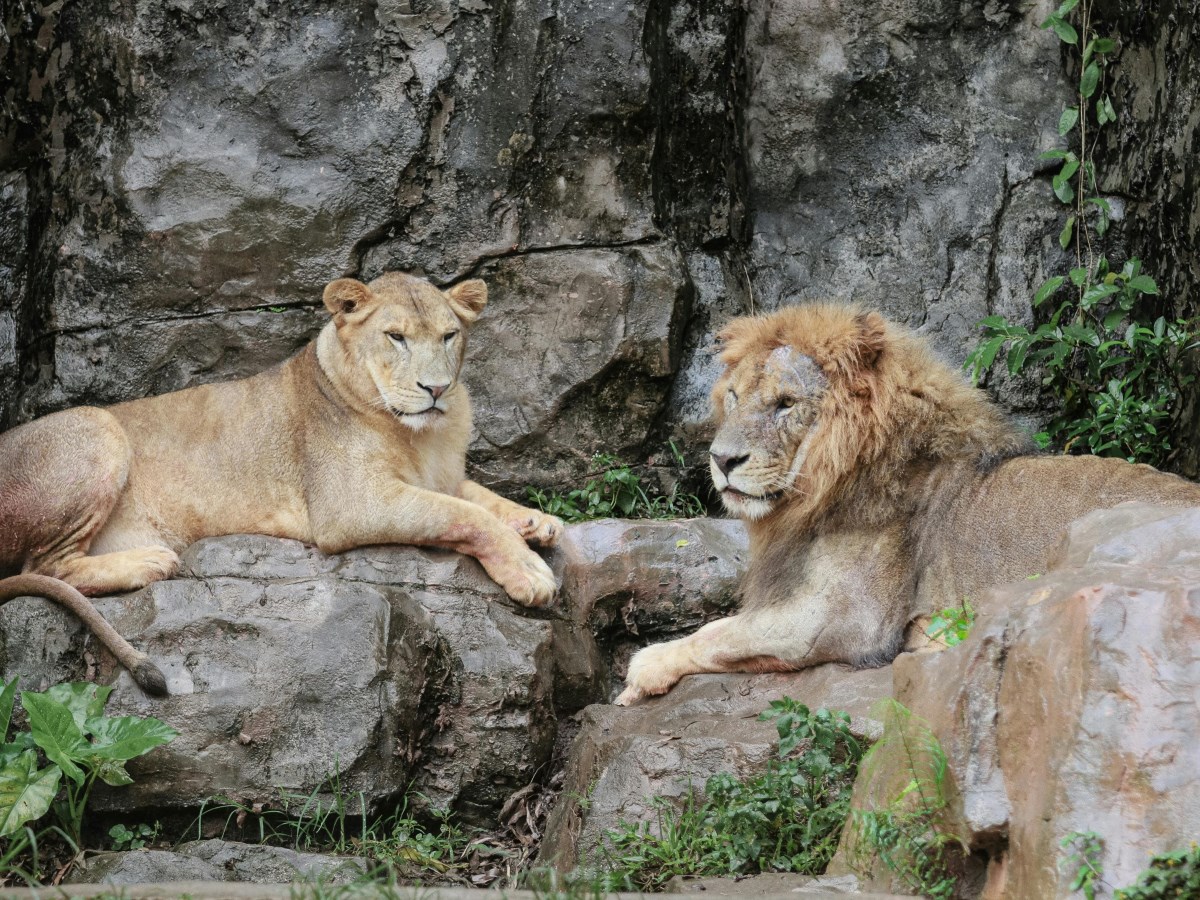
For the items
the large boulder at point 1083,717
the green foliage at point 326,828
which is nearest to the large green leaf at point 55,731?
the green foliage at point 326,828

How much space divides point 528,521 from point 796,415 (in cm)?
163

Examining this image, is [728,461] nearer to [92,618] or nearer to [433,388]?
[433,388]

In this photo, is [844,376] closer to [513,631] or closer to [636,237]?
[513,631]

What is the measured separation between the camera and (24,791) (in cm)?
571

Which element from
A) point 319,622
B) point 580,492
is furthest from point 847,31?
point 319,622

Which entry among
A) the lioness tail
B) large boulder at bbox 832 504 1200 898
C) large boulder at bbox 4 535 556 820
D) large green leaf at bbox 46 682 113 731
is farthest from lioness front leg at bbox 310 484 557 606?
large boulder at bbox 832 504 1200 898

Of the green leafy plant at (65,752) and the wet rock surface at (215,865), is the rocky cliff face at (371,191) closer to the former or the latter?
the green leafy plant at (65,752)

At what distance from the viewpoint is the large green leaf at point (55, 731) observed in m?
5.77

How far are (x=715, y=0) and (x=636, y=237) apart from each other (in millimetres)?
1669

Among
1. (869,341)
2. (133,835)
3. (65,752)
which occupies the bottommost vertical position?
(133,835)

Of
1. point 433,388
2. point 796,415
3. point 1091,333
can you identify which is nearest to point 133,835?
point 433,388

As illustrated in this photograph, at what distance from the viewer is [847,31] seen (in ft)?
29.8

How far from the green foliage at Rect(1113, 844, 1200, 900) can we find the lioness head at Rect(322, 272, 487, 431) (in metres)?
4.39

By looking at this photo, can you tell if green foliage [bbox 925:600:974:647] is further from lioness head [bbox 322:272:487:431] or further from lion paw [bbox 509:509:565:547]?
lioness head [bbox 322:272:487:431]
